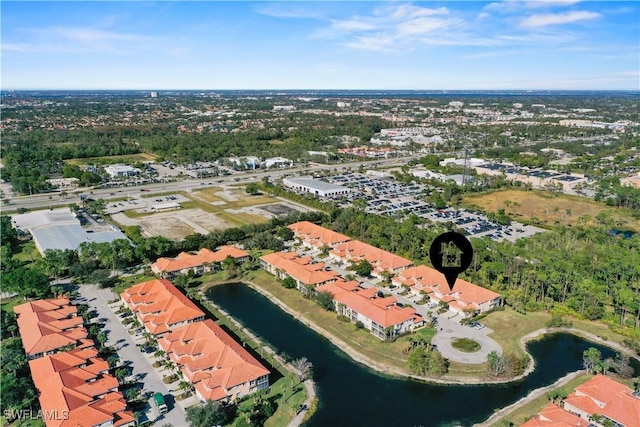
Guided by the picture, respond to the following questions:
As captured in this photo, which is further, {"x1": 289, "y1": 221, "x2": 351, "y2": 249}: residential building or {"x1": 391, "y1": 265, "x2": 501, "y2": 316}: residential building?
{"x1": 289, "y1": 221, "x2": 351, "y2": 249}: residential building

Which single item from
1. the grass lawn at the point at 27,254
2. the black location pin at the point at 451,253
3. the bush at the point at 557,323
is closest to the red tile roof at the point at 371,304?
the bush at the point at 557,323

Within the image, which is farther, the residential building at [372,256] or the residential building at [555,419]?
the residential building at [372,256]

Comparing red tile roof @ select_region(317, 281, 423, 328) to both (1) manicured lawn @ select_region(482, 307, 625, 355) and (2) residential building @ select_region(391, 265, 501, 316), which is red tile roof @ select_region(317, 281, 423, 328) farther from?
(1) manicured lawn @ select_region(482, 307, 625, 355)

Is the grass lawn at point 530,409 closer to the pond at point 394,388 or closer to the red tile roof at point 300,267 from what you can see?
the pond at point 394,388

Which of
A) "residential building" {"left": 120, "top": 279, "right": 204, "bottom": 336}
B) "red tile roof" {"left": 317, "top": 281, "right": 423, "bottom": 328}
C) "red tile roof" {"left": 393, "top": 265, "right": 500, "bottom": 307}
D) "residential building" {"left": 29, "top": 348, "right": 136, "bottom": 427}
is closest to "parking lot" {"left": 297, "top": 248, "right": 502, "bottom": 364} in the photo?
"red tile roof" {"left": 393, "top": 265, "right": 500, "bottom": 307}

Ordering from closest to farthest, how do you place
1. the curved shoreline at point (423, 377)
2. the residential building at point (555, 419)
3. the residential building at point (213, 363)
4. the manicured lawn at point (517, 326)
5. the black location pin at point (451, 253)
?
the black location pin at point (451, 253) → the residential building at point (555, 419) → the residential building at point (213, 363) → the curved shoreline at point (423, 377) → the manicured lawn at point (517, 326)

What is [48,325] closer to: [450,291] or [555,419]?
[450,291]

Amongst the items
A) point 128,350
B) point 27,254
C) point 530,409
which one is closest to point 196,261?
point 128,350
